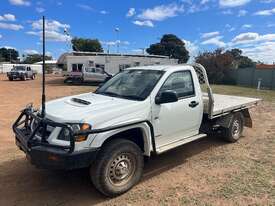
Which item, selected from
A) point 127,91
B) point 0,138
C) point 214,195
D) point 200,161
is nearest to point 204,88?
point 200,161

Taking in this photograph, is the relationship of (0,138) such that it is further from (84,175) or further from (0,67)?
(0,67)

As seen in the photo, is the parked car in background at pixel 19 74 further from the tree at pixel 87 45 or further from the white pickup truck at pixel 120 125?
the tree at pixel 87 45

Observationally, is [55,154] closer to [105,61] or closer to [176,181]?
[176,181]

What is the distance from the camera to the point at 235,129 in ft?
24.7

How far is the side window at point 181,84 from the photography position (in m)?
5.45

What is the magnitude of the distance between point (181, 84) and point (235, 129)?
2.58m

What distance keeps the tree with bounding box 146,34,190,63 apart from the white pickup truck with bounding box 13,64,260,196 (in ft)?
216

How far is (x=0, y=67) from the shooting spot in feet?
240

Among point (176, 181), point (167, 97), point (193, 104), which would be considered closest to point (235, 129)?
point (193, 104)

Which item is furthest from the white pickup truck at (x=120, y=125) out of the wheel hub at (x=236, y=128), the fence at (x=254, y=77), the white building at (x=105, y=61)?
the white building at (x=105, y=61)

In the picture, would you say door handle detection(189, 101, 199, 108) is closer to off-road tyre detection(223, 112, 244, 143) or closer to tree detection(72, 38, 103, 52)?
off-road tyre detection(223, 112, 244, 143)

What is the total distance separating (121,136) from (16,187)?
1.83 meters

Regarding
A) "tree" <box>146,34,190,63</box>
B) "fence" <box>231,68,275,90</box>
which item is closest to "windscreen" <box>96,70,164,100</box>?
"fence" <box>231,68,275,90</box>

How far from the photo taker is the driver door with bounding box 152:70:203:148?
5.11 metres
